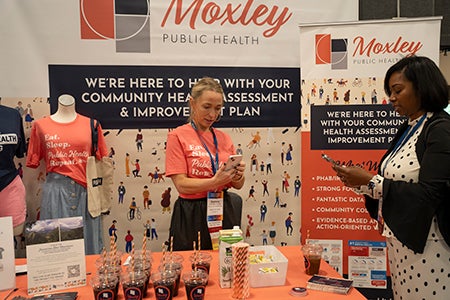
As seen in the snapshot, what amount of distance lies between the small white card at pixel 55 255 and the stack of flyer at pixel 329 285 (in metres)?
0.98

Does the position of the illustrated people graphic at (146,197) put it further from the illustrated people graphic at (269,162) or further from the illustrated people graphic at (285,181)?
the illustrated people graphic at (285,181)

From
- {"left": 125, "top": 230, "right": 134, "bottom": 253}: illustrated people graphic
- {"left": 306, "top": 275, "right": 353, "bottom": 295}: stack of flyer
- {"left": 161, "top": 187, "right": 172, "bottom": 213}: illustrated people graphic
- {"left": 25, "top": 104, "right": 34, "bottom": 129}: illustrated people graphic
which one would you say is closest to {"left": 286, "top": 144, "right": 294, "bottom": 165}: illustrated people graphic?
{"left": 161, "top": 187, "right": 172, "bottom": 213}: illustrated people graphic

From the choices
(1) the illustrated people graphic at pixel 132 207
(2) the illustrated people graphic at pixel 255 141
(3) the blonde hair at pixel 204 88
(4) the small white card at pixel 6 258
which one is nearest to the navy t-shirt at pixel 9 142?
(1) the illustrated people graphic at pixel 132 207

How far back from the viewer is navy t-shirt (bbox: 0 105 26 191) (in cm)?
279

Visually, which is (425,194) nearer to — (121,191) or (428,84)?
(428,84)

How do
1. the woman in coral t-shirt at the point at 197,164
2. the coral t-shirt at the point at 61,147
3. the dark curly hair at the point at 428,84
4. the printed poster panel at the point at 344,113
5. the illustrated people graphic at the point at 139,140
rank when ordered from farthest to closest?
the illustrated people graphic at the point at 139,140 → the printed poster panel at the point at 344,113 → the coral t-shirt at the point at 61,147 → the woman in coral t-shirt at the point at 197,164 → the dark curly hair at the point at 428,84

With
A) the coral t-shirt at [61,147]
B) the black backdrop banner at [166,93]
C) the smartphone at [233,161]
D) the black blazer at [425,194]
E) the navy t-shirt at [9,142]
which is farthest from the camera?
the black backdrop banner at [166,93]

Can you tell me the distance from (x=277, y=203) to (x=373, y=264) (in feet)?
3.08

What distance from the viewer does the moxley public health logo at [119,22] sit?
326 cm

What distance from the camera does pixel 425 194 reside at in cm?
179

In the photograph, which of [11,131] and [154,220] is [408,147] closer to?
[154,220]

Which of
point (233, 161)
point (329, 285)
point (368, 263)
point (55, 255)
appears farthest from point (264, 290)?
point (368, 263)

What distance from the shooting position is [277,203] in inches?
142

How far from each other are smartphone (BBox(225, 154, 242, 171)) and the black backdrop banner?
1360mm
